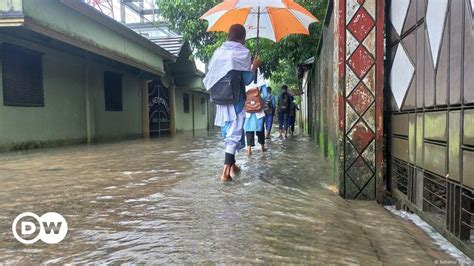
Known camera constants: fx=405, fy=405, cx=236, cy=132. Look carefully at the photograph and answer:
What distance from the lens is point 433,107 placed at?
2.81m

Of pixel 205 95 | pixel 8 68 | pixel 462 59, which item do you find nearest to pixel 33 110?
pixel 8 68

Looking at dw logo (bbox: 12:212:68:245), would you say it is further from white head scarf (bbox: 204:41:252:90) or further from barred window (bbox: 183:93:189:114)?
barred window (bbox: 183:93:189:114)

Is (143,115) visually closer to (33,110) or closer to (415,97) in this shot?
(33,110)

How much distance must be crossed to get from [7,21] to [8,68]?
6.48 ft

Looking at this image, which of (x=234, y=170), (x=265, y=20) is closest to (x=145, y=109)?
(x=265, y=20)

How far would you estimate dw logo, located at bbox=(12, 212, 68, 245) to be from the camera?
258 cm

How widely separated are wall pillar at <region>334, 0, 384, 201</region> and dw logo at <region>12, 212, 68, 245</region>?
2626mm

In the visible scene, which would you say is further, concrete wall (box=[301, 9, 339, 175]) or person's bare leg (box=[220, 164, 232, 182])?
person's bare leg (box=[220, 164, 232, 182])

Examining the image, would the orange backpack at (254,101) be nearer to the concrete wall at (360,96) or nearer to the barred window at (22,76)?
the concrete wall at (360,96)

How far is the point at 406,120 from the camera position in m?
3.50

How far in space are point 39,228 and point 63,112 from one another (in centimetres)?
913

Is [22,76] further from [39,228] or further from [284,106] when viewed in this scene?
[39,228]

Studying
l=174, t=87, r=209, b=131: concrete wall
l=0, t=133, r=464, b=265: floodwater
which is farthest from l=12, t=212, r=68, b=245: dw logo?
l=174, t=87, r=209, b=131: concrete wall

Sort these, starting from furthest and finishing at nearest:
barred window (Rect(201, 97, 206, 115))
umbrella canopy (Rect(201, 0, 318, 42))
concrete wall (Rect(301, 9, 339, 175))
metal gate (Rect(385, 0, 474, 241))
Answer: barred window (Rect(201, 97, 206, 115)) < umbrella canopy (Rect(201, 0, 318, 42)) < concrete wall (Rect(301, 9, 339, 175)) < metal gate (Rect(385, 0, 474, 241))
